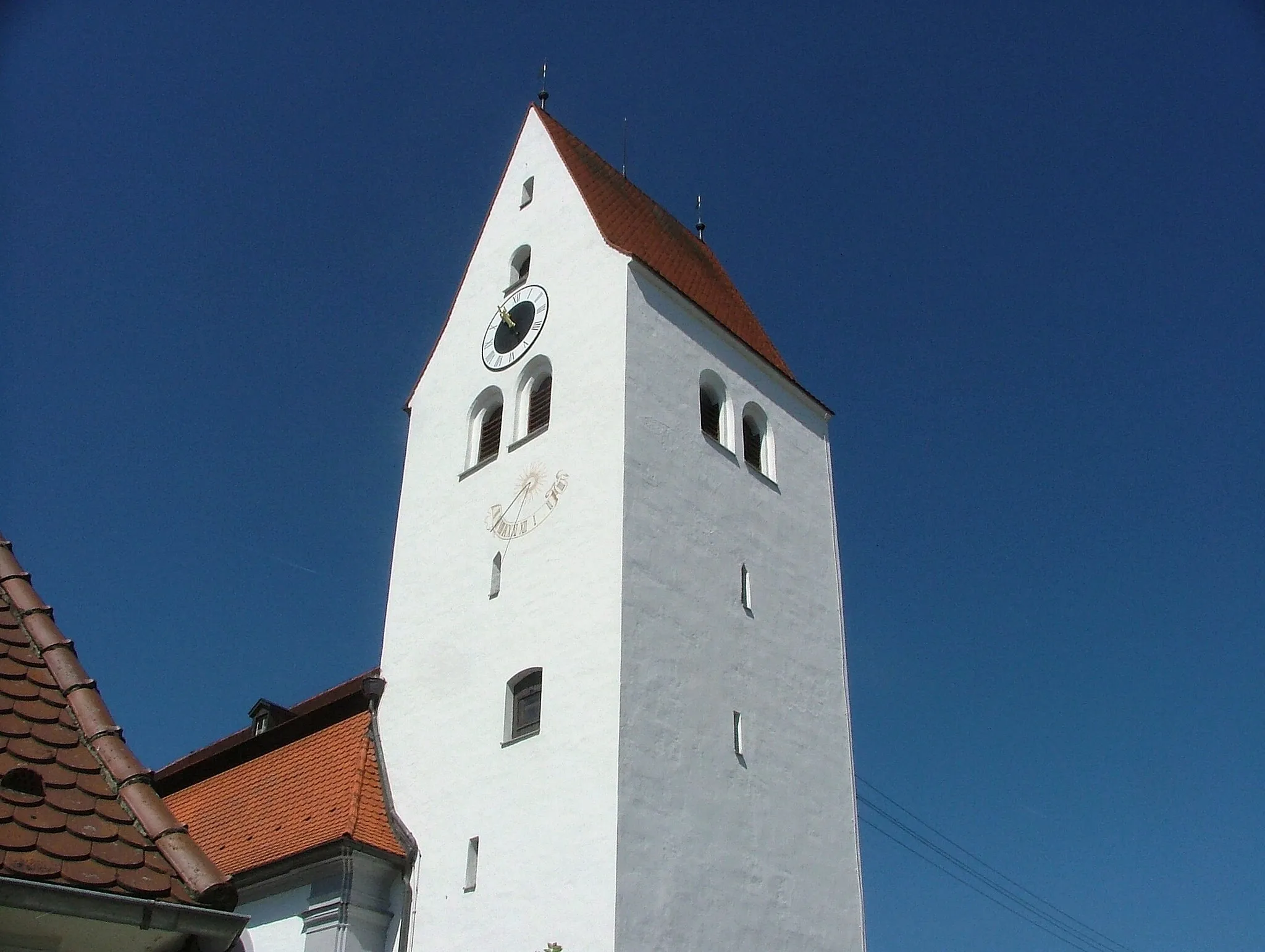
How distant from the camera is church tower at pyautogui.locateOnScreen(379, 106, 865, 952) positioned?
1432 centimetres

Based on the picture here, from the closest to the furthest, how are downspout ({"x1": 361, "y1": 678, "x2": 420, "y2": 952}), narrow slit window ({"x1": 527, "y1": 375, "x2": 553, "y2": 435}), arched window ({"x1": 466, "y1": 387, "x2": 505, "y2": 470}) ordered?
downspout ({"x1": 361, "y1": 678, "x2": 420, "y2": 952}) < narrow slit window ({"x1": 527, "y1": 375, "x2": 553, "y2": 435}) < arched window ({"x1": 466, "y1": 387, "x2": 505, "y2": 470})

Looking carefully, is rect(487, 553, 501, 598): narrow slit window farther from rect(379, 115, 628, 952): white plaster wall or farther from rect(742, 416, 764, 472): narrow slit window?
rect(742, 416, 764, 472): narrow slit window

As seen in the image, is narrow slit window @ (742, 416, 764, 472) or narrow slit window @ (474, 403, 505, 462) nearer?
narrow slit window @ (474, 403, 505, 462)

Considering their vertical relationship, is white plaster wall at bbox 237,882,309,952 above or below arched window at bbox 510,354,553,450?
below

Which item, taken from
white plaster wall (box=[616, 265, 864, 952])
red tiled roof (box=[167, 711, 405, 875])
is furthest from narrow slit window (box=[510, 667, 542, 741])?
red tiled roof (box=[167, 711, 405, 875])

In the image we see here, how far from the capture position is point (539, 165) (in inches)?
896

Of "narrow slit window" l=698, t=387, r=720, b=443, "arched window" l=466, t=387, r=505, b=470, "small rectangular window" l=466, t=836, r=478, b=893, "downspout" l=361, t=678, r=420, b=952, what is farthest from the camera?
"arched window" l=466, t=387, r=505, b=470

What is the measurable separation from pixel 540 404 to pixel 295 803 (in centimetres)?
712

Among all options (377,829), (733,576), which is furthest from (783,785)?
(377,829)

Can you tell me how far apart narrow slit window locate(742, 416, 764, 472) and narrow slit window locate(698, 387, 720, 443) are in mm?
543

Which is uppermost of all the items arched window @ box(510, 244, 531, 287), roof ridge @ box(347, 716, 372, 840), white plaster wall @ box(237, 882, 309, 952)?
arched window @ box(510, 244, 531, 287)

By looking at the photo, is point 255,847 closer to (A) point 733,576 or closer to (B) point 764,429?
(A) point 733,576

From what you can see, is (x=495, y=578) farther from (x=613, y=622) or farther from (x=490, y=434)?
(x=490, y=434)

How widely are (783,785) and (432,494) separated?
7.57m
